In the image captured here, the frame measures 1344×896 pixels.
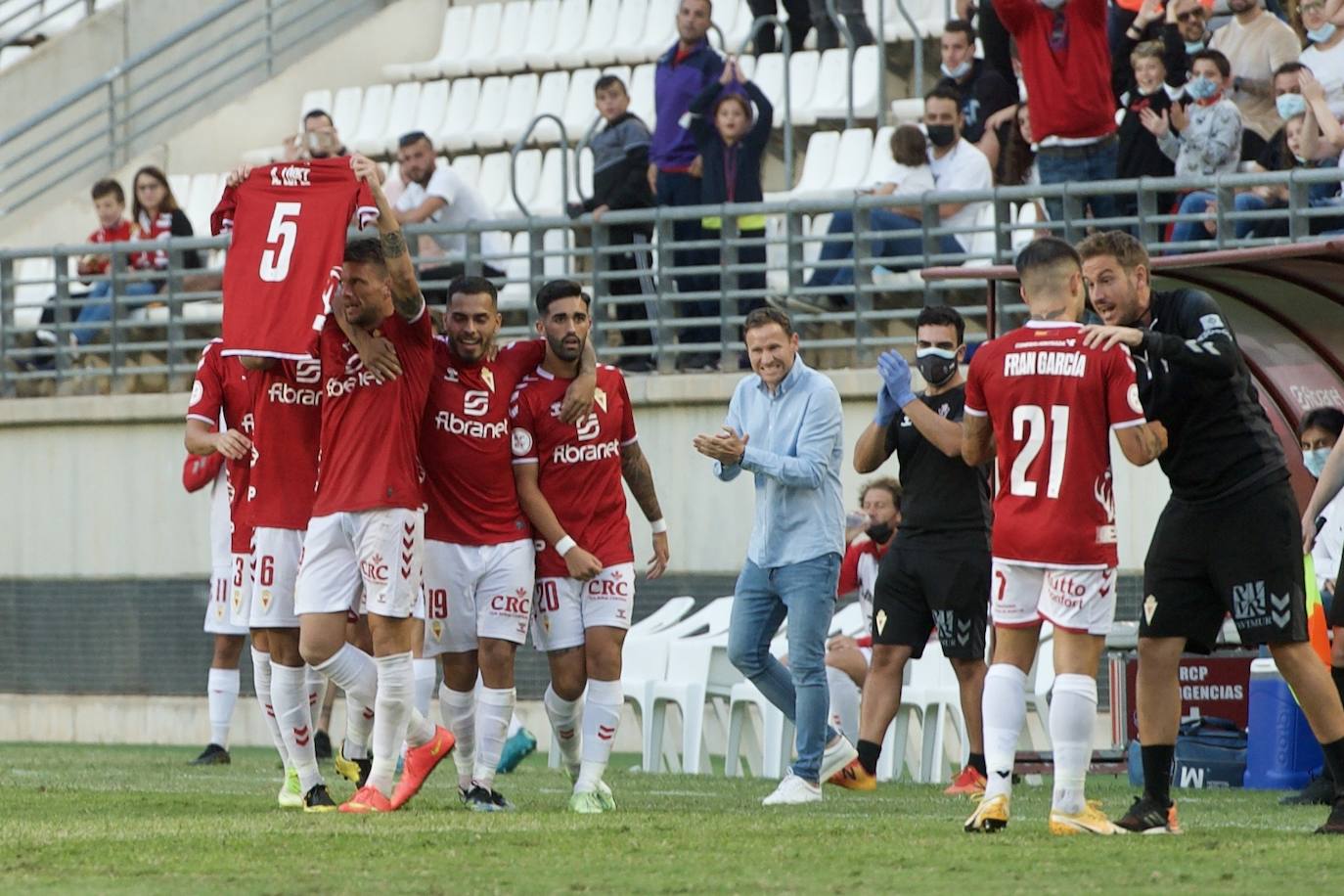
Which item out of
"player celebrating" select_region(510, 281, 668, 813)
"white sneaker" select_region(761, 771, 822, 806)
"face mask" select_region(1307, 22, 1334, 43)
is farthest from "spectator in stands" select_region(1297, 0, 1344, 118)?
"player celebrating" select_region(510, 281, 668, 813)

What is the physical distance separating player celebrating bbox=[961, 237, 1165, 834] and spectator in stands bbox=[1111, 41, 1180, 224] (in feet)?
25.0

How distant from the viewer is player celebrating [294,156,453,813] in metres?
9.97

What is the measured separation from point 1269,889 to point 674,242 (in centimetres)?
1068

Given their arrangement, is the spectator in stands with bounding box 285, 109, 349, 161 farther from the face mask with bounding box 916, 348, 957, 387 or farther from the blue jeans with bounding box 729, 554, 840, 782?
the blue jeans with bounding box 729, 554, 840, 782

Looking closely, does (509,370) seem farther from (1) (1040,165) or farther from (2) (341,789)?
(1) (1040,165)

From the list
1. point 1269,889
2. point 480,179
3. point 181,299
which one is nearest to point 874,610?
point 1269,889

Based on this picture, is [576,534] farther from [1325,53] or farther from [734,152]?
[1325,53]

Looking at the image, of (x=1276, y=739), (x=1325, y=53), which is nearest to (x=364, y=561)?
(x=1276, y=739)

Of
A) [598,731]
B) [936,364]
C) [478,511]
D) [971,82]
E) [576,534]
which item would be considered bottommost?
[598,731]

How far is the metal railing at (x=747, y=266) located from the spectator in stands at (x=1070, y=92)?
29cm

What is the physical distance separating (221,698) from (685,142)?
5.69 m

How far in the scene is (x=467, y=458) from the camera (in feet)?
33.9

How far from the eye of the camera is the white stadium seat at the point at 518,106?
23188 mm

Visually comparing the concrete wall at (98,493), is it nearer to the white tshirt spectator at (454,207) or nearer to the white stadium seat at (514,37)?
the white tshirt spectator at (454,207)
